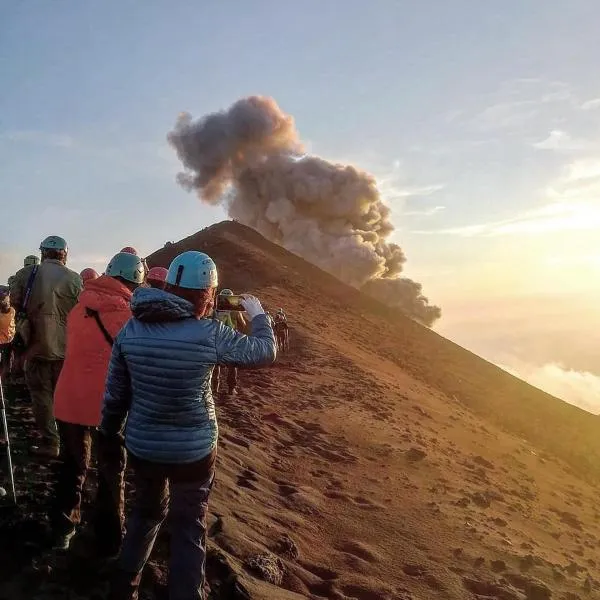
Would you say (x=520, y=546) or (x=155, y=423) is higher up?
(x=155, y=423)

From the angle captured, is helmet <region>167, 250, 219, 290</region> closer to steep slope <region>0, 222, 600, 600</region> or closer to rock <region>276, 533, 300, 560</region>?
steep slope <region>0, 222, 600, 600</region>

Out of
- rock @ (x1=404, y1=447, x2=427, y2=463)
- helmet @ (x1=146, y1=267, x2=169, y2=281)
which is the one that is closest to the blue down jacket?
helmet @ (x1=146, y1=267, x2=169, y2=281)

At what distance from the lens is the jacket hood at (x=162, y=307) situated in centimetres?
336

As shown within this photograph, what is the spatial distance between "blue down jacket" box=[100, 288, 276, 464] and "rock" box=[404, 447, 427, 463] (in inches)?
336

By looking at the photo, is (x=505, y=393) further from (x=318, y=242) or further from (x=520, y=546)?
(x=318, y=242)

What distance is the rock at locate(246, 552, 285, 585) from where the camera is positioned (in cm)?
512

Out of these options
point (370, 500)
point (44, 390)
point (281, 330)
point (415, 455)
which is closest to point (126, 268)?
point (44, 390)

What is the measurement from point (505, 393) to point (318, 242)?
37.2 metres

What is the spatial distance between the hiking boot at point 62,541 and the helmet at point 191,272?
2224 mm

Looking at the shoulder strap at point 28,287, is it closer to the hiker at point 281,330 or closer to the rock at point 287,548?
the rock at point 287,548

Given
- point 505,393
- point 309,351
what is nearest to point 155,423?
point 309,351

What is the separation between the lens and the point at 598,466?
62.6 feet

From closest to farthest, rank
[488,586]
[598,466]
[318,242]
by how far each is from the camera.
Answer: [488,586] → [598,466] → [318,242]

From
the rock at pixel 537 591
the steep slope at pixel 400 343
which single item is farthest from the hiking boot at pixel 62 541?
the steep slope at pixel 400 343
